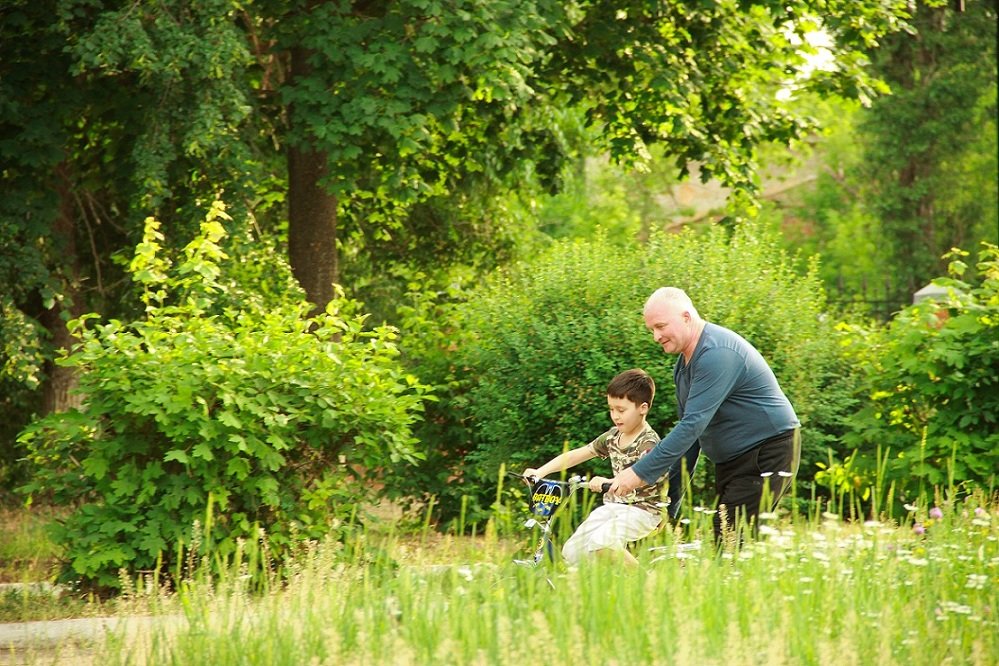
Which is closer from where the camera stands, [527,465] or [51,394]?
[527,465]

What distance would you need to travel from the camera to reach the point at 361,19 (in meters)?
12.0

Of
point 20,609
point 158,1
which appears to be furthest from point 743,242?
point 20,609

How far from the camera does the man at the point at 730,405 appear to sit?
6.29 metres

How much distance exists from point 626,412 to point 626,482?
615 millimetres

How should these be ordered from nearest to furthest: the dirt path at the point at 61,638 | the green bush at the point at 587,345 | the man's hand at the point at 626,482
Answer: the dirt path at the point at 61,638
the man's hand at the point at 626,482
the green bush at the point at 587,345

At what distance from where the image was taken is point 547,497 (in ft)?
20.4

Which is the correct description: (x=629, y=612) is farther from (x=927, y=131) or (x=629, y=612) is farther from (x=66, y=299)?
(x=927, y=131)

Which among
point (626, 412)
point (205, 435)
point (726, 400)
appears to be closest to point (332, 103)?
point (205, 435)

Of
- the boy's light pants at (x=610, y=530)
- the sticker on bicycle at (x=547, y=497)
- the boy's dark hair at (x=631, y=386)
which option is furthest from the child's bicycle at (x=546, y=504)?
the boy's dark hair at (x=631, y=386)

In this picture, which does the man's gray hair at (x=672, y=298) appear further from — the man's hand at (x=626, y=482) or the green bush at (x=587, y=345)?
the green bush at (x=587, y=345)

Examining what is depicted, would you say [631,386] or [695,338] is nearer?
[695,338]

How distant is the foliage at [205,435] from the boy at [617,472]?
2074 millimetres

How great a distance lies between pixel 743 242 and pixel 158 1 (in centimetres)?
517

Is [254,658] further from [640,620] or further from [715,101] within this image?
[715,101]
